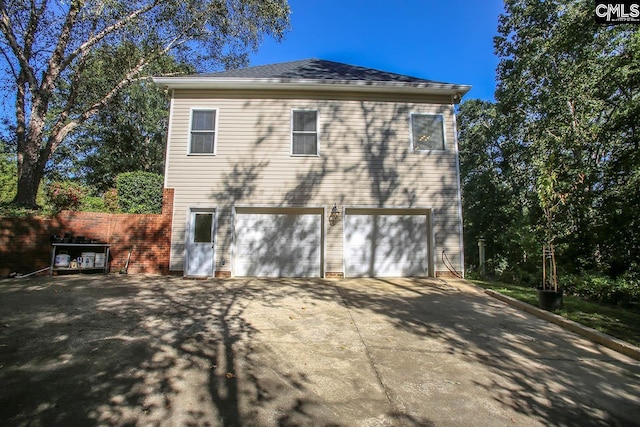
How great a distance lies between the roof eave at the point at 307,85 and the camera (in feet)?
29.9

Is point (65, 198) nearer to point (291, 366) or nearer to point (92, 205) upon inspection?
point (92, 205)

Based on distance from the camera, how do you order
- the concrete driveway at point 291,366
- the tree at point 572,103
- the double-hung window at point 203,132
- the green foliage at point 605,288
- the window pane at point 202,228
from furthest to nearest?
the tree at point 572,103 < the double-hung window at point 203,132 < the window pane at point 202,228 < the green foliage at point 605,288 < the concrete driveway at point 291,366

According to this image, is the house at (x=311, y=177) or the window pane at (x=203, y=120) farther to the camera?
the window pane at (x=203, y=120)

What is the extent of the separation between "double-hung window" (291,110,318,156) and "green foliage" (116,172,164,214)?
4.94m

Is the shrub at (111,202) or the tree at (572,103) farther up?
the tree at (572,103)

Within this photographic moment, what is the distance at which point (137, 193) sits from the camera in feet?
34.0

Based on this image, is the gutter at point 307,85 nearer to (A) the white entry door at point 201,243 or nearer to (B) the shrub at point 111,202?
(A) the white entry door at point 201,243

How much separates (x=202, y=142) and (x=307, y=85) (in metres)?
3.44

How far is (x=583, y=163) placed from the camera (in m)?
12.9

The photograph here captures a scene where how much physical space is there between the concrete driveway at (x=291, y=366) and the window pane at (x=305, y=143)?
4.80 metres

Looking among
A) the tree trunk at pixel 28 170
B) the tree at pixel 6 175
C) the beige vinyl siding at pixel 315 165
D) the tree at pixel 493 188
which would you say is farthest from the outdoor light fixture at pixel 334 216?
the tree at pixel 6 175

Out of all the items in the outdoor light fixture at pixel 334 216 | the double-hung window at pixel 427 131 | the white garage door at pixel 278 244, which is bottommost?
the white garage door at pixel 278 244

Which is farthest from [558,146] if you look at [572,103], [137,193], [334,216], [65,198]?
[65,198]

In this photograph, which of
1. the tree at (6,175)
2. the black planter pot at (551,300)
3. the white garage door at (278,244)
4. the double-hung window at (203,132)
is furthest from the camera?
the tree at (6,175)
